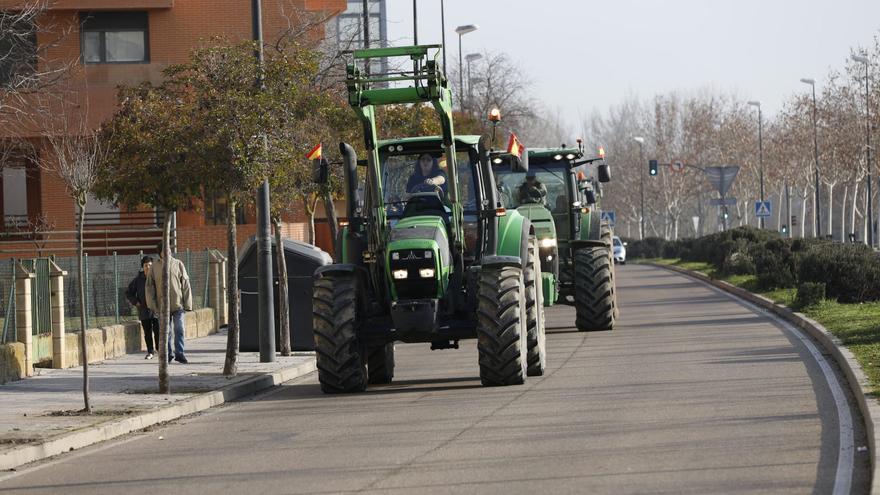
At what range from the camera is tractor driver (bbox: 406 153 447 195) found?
19047mm

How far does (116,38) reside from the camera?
1874 inches

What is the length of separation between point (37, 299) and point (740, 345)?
33.1 feet

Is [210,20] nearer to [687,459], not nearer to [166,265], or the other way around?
[166,265]

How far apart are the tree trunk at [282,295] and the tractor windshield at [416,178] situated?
21.2 ft

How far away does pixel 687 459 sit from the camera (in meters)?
11.5

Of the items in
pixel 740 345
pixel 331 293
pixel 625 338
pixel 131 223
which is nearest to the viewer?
pixel 331 293

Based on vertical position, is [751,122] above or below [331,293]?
above

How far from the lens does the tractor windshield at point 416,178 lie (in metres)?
19.0

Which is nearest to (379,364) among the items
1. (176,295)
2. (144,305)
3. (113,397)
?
(113,397)

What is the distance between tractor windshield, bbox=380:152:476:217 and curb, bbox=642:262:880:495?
4.81 meters

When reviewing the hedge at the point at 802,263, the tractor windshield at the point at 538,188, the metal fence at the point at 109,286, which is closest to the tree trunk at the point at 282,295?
the metal fence at the point at 109,286

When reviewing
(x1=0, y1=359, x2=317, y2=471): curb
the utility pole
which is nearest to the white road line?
(x1=0, y1=359, x2=317, y2=471): curb

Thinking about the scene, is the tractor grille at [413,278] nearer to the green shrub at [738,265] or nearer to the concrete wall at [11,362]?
the concrete wall at [11,362]

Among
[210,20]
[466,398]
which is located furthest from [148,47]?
[466,398]
